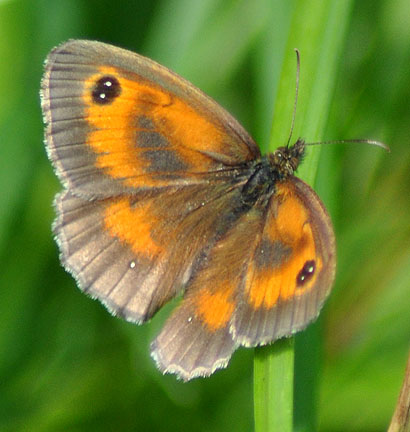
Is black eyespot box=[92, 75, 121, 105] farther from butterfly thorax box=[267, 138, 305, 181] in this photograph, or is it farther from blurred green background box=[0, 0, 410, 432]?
blurred green background box=[0, 0, 410, 432]

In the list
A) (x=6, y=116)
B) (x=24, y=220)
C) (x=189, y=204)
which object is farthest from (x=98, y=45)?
(x=24, y=220)

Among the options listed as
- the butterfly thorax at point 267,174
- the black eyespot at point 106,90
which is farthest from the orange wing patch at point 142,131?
the butterfly thorax at point 267,174

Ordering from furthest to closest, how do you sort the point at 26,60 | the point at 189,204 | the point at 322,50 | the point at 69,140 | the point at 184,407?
the point at 26,60, the point at 184,407, the point at 189,204, the point at 69,140, the point at 322,50

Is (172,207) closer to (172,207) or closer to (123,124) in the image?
(172,207)

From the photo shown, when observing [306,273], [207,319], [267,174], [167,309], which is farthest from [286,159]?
[167,309]

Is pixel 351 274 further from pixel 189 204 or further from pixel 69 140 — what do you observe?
pixel 69 140

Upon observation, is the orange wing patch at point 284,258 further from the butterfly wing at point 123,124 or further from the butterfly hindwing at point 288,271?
the butterfly wing at point 123,124

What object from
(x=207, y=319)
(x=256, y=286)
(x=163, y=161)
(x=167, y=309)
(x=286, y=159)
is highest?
Answer: (x=286, y=159)
